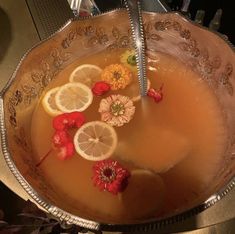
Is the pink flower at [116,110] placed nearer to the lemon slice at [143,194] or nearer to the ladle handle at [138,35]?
the ladle handle at [138,35]

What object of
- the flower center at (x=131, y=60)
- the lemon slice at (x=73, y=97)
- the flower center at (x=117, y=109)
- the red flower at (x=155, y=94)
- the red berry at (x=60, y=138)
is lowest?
the red berry at (x=60, y=138)

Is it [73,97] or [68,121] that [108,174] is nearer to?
[68,121]

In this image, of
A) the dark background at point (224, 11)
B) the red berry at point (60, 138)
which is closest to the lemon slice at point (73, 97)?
the red berry at point (60, 138)

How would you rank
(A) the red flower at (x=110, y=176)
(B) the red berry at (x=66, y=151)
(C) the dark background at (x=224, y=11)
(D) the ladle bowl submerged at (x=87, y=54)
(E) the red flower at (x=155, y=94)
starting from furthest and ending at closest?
1. (C) the dark background at (x=224, y=11)
2. (E) the red flower at (x=155, y=94)
3. (B) the red berry at (x=66, y=151)
4. (A) the red flower at (x=110, y=176)
5. (D) the ladle bowl submerged at (x=87, y=54)

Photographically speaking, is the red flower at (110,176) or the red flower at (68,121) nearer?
the red flower at (110,176)

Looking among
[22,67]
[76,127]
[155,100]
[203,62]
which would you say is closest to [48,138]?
[76,127]

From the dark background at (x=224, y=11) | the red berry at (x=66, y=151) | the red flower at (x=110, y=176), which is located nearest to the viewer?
the red flower at (x=110, y=176)

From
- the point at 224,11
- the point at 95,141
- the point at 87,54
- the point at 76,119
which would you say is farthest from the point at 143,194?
the point at 224,11
